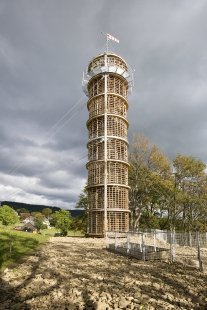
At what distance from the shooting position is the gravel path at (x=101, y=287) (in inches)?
242

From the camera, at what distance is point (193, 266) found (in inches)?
450

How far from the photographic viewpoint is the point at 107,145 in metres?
32.8

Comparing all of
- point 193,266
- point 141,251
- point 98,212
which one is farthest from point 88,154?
point 193,266

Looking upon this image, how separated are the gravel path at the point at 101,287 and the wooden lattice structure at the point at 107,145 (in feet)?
64.6

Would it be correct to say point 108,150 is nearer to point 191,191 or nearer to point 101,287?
point 191,191

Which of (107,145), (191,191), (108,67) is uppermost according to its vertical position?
(108,67)

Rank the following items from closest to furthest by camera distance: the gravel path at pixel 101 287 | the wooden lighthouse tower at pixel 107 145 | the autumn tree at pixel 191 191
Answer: the gravel path at pixel 101 287 < the wooden lighthouse tower at pixel 107 145 < the autumn tree at pixel 191 191

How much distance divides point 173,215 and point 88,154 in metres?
17.4

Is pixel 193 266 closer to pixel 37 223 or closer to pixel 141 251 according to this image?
pixel 141 251

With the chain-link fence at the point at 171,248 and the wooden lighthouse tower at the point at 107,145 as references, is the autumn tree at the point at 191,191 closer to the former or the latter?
the wooden lighthouse tower at the point at 107,145

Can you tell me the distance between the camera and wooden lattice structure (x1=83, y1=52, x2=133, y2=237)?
30562 millimetres

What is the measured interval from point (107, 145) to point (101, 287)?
1023 inches

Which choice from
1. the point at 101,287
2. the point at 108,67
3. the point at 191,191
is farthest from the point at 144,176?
the point at 101,287

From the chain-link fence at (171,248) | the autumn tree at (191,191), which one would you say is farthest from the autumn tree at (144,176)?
the chain-link fence at (171,248)
